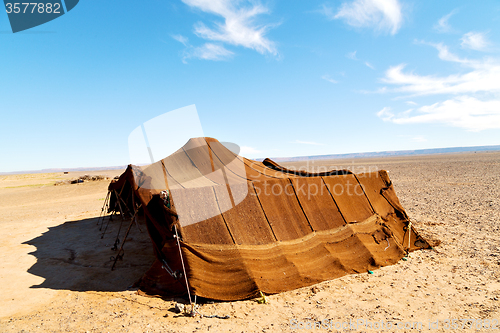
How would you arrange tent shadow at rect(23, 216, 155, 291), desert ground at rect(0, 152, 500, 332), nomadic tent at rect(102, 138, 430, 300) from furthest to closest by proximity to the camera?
tent shadow at rect(23, 216, 155, 291)
nomadic tent at rect(102, 138, 430, 300)
desert ground at rect(0, 152, 500, 332)

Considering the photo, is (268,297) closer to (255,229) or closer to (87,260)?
(255,229)

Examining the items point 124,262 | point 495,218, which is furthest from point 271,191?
point 495,218

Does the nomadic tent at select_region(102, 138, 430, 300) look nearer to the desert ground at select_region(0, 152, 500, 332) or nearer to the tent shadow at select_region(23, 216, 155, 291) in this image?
the desert ground at select_region(0, 152, 500, 332)

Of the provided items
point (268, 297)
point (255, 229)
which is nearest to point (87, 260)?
point (255, 229)

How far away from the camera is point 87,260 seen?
680cm

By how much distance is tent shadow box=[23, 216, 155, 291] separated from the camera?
18.2 feet

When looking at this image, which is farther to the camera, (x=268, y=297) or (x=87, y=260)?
(x=87, y=260)

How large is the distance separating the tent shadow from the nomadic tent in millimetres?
1013

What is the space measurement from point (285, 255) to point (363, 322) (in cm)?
184

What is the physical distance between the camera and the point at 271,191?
6414 millimetres

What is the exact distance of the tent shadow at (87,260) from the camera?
219 inches

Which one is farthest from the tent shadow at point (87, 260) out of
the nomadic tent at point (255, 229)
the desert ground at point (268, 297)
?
the nomadic tent at point (255, 229)

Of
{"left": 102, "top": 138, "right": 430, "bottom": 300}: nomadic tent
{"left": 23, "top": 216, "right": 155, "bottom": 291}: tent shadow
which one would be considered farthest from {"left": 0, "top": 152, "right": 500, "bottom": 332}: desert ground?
{"left": 102, "top": 138, "right": 430, "bottom": 300}: nomadic tent

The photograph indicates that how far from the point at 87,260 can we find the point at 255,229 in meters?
4.75
